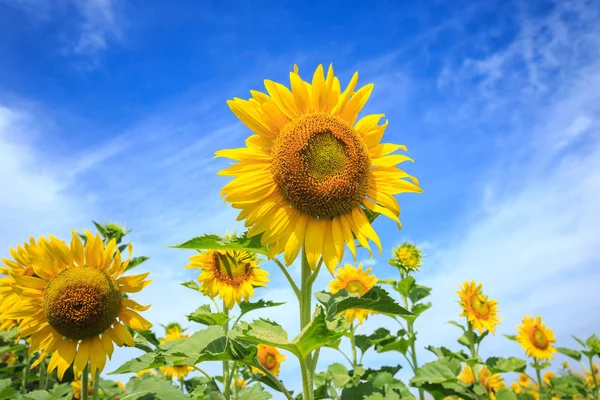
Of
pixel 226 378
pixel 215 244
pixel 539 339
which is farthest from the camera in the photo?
pixel 539 339

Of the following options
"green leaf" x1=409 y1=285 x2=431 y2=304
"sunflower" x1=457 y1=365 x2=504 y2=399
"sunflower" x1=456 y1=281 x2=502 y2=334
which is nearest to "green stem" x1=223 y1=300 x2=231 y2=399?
"green leaf" x1=409 y1=285 x2=431 y2=304

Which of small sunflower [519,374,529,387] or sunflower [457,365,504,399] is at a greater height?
small sunflower [519,374,529,387]

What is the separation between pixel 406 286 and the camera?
693 centimetres

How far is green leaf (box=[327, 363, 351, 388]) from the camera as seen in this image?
247 inches

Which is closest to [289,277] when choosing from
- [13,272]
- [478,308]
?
[13,272]

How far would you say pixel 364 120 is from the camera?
3.54 metres

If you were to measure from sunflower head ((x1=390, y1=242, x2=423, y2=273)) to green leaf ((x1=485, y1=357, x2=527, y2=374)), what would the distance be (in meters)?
1.84

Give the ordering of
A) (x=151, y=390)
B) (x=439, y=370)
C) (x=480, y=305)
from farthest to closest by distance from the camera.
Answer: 1. (x=480, y=305)
2. (x=439, y=370)
3. (x=151, y=390)

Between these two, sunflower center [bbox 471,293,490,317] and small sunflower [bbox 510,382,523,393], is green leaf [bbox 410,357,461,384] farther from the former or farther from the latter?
small sunflower [bbox 510,382,523,393]

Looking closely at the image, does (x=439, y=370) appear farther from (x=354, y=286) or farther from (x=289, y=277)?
(x=289, y=277)

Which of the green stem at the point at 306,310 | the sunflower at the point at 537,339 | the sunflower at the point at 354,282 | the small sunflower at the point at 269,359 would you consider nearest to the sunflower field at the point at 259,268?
the green stem at the point at 306,310

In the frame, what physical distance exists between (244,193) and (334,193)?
0.58 m

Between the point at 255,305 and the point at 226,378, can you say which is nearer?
the point at 255,305

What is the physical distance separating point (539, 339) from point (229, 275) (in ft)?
23.2
